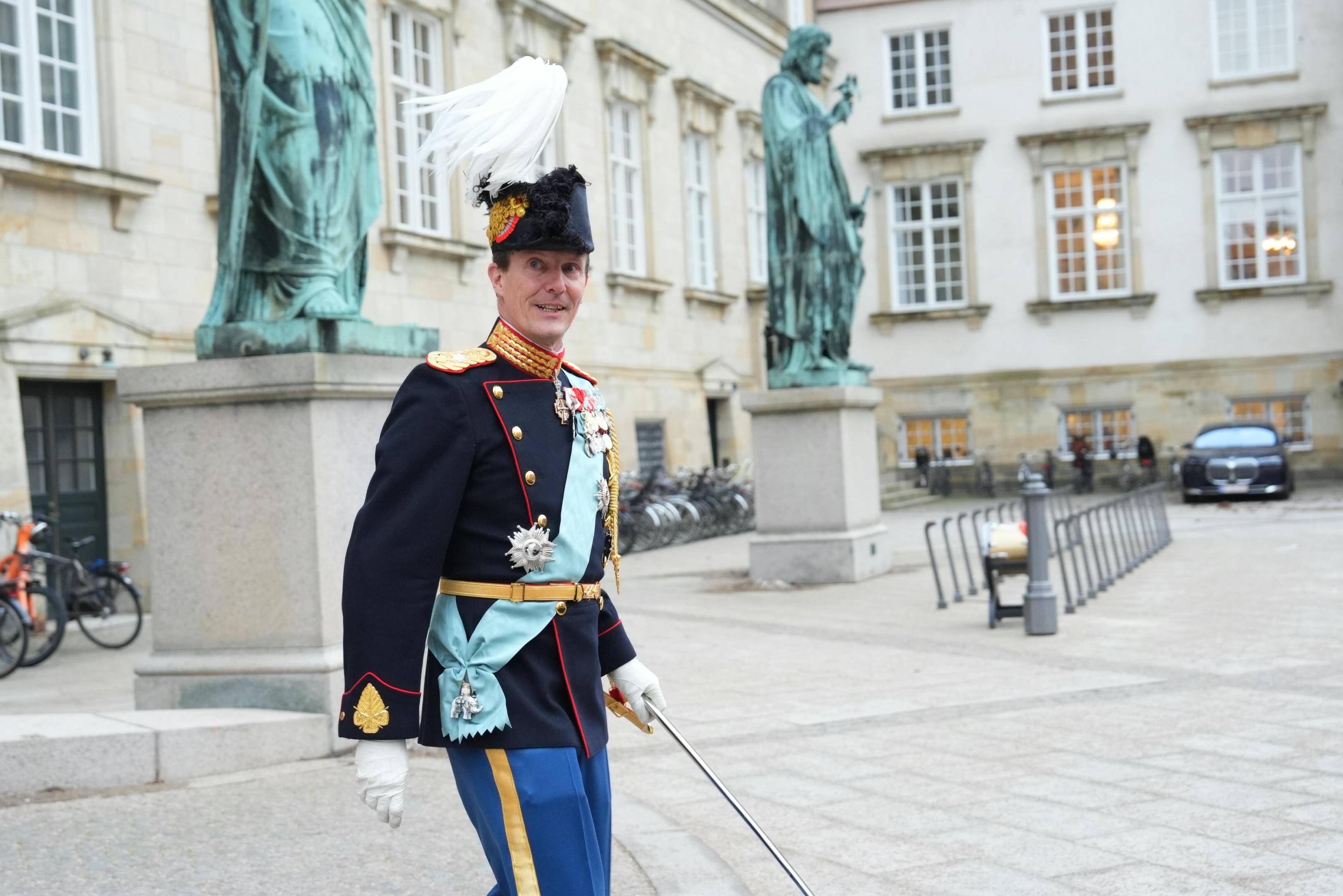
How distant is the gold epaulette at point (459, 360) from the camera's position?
9.71 ft

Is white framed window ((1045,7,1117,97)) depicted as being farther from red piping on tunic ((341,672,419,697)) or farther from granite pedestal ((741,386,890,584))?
red piping on tunic ((341,672,419,697))

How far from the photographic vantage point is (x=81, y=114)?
1349cm

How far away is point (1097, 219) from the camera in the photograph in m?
31.8

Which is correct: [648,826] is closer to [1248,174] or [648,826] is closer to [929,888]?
[929,888]

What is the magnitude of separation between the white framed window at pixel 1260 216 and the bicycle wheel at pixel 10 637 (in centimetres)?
2593

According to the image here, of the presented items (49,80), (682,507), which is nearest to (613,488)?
(49,80)

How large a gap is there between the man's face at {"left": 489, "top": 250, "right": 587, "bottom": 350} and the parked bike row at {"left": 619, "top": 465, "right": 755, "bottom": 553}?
50.1 feet

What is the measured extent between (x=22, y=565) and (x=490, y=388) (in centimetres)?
900

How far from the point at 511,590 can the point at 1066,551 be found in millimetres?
14662

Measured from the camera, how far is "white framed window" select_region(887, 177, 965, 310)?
33.0m

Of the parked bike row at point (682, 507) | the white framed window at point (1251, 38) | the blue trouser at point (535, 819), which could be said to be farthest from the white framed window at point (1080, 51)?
the blue trouser at point (535, 819)

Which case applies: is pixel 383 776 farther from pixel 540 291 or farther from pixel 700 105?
pixel 700 105

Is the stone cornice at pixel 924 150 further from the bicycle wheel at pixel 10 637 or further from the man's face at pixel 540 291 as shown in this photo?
the man's face at pixel 540 291

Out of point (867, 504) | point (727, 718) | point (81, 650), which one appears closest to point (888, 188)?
point (867, 504)
